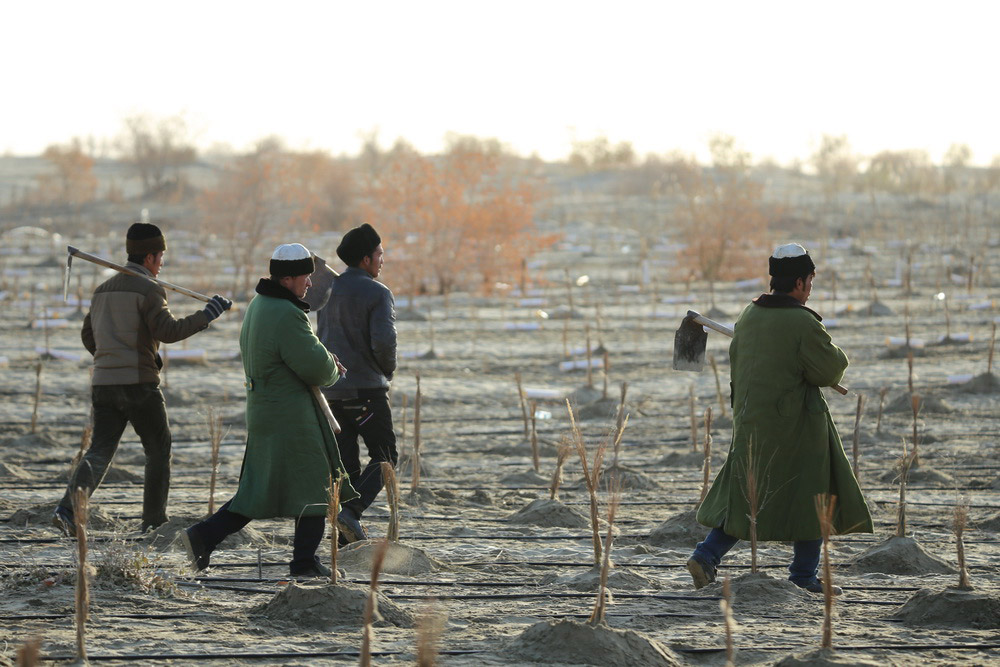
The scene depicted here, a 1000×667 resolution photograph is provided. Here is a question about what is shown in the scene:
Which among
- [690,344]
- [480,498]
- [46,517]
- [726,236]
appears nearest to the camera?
[690,344]

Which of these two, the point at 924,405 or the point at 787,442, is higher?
the point at 787,442

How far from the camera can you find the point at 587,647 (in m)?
4.12

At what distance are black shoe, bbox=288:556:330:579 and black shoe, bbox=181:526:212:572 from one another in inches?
12.7

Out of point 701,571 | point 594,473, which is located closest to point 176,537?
point 594,473

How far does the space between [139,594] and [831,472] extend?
256 centimetres

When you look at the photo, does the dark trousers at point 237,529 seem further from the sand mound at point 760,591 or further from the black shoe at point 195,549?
the sand mound at point 760,591

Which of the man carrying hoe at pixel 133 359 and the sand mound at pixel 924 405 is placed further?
the sand mound at pixel 924 405

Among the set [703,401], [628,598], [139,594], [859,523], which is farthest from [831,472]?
[703,401]

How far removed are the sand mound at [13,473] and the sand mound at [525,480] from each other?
2.85 meters

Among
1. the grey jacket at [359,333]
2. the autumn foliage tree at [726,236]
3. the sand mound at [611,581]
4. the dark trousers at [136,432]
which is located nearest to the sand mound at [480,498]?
the grey jacket at [359,333]

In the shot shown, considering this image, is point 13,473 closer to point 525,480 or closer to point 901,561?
point 525,480

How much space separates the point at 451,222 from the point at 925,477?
547 inches

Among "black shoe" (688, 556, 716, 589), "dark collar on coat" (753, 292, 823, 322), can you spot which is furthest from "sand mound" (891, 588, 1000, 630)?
"dark collar on coat" (753, 292, 823, 322)

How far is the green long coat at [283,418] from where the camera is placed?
16.3ft
